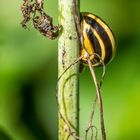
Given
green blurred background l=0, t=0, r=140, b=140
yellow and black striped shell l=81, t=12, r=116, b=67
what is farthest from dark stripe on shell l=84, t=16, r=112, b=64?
green blurred background l=0, t=0, r=140, b=140

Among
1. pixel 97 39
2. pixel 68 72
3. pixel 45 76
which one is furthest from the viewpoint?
pixel 45 76

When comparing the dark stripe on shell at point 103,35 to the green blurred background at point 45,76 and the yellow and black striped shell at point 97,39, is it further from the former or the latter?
the green blurred background at point 45,76

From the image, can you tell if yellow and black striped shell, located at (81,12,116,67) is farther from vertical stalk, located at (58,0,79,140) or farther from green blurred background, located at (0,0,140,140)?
green blurred background, located at (0,0,140,140)

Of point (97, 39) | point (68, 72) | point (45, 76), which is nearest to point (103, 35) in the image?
point (97, 39)

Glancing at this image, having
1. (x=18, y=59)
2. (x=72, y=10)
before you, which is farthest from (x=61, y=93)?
(x=18, y=59)

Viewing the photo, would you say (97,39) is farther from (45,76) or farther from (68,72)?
(45,76)

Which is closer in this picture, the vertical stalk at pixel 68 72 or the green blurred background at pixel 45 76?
the vertical stalk at pixel 68 72

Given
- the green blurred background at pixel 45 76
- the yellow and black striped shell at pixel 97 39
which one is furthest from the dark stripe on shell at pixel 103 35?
the green blurred background at pixel 45 76
